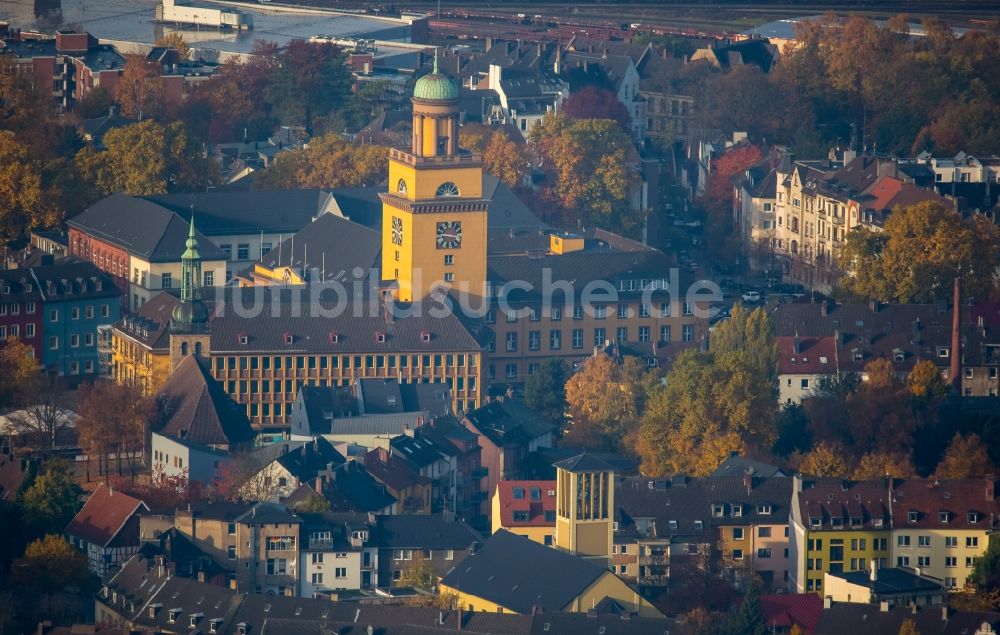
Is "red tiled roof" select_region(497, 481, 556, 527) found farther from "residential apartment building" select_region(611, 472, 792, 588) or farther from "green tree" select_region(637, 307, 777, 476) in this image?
"green tree" select_region(637, 307, 777, 476)

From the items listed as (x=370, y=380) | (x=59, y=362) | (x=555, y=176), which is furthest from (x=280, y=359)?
(x=555, y=176)

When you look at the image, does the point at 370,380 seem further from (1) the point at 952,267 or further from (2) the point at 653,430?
(1) the point at 952,267

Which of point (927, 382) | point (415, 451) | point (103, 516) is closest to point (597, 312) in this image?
point (927, 382)

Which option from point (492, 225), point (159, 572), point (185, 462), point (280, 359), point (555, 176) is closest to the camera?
point (159, 572)

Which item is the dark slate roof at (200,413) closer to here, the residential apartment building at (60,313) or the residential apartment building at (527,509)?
the residential apartment building at (527,509)

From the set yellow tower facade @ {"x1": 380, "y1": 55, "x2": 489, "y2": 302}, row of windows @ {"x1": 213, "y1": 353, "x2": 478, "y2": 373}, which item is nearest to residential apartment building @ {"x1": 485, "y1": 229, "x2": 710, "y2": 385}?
yellow tower facade @ {"x1": 380, "y1": 55, "x2": 489, "y2": 302}

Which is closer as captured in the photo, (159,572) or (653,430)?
(159,572)

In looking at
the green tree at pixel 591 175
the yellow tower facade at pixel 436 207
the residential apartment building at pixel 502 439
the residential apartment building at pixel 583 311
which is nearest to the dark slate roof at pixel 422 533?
the residential apartment building at pixel 502 439

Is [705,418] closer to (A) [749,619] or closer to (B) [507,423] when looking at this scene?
(B) [507,423]
